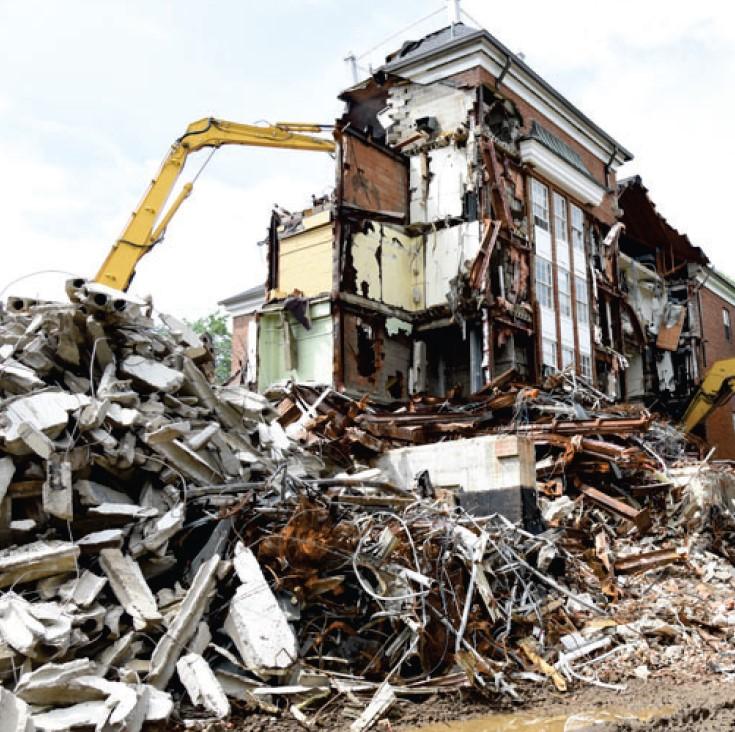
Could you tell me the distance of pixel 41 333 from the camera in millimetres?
7855

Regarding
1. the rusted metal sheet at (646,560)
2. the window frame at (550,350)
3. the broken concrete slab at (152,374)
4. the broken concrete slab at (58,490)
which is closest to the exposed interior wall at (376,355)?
the window frame at (550,350)

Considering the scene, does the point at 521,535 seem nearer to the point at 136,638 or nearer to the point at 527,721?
the point at 527,721

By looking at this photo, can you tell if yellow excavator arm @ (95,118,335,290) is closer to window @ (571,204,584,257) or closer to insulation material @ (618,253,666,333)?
window @ (571,204,584,257)

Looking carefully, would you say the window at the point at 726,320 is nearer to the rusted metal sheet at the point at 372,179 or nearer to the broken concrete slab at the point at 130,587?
the rusted metal sheet at the point at 372,179

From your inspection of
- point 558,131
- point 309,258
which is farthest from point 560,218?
point 309,258

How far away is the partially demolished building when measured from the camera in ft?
64.4

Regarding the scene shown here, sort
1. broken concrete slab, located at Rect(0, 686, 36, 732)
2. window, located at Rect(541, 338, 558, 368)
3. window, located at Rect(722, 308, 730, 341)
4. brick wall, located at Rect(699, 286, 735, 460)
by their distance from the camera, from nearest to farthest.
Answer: broken concrete slab, located at Rect(0, 686, 36, 732) < window, located at Rect(541, 338, 558, 368) < brick wall, located at Rect(699, 286, 735, 460) < window, located at Rect(722, 308, 730, 341)

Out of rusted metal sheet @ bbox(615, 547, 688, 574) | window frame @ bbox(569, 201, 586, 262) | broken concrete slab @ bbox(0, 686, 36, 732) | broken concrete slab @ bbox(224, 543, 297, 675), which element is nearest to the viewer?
broken concrete slab @ bbox(0, 686, 36, 732)

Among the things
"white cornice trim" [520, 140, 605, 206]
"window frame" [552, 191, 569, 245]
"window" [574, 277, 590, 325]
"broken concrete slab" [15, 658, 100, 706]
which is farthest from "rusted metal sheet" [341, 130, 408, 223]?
"broken concrete slab" [15, 658, 100, 706]

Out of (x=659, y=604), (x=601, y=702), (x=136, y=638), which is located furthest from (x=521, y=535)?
(x=136, y=638)

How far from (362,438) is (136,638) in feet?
20.1

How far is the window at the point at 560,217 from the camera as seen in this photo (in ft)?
78.9

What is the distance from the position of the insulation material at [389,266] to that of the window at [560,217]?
5.19 meters

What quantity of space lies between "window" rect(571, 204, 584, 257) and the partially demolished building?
81mm
